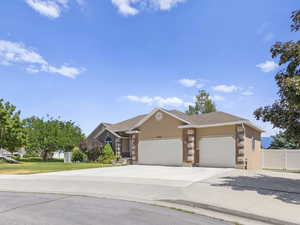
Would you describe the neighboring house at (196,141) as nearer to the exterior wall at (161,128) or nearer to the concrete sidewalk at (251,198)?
the exterior wall at (161,128)

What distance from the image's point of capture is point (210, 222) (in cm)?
564

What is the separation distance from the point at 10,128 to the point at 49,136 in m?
4.86

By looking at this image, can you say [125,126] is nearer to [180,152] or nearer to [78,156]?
[78,156]

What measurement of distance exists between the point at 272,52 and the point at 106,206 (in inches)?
339

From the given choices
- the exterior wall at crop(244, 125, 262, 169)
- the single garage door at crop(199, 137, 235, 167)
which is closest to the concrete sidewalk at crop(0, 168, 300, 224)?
the single garage door at crop(199, 137, 235, 167)

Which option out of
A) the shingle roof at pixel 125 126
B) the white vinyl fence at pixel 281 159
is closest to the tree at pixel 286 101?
the white vinyl fence at pixel 281 159

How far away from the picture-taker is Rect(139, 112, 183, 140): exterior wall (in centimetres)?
2092

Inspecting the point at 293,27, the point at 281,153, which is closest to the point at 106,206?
the point at 293,27

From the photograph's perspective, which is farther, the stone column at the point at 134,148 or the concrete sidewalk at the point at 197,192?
the stone column at the point at 134,148

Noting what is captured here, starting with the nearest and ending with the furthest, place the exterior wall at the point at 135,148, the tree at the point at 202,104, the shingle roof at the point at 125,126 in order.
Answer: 1. the exterior wall at the point at 135,148
2. the shingle roof at the point at 125,126
3. the tree at the point at 202,104

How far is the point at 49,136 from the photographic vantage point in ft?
102

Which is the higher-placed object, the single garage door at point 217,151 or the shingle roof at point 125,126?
the shingle roof at point 125,126

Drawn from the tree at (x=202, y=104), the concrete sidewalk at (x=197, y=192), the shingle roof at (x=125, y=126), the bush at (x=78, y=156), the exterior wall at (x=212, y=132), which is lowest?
the bush at (x=78, y=156)

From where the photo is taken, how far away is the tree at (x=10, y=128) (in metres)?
26.9
